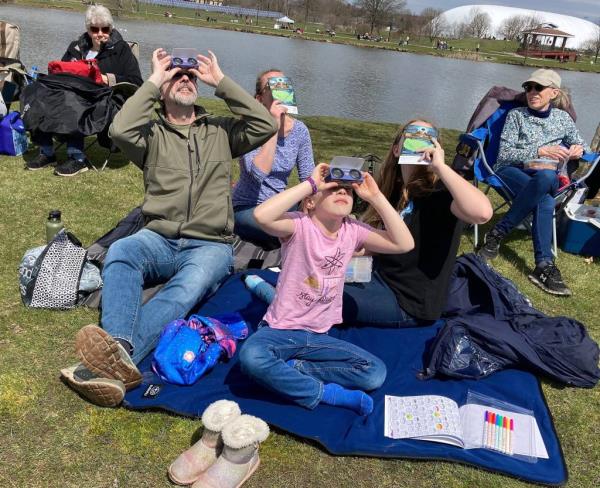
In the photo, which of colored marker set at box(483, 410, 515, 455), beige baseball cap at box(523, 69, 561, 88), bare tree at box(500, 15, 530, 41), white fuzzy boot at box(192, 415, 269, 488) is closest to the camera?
white fuzzy boot at box(192, 415, 269, 488)

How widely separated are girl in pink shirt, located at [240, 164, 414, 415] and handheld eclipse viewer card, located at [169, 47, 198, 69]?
122cm

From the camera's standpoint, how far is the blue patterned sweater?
16.8 ft

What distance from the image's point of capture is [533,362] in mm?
3117

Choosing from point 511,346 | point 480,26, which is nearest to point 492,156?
point 511,346

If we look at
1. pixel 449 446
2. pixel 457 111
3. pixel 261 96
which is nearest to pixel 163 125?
pixel 261 96

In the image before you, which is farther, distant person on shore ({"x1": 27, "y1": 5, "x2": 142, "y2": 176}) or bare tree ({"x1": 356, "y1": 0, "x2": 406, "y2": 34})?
bare tree ({"x1": 356, "y1": 0, "x2": 406, "y2": 34})

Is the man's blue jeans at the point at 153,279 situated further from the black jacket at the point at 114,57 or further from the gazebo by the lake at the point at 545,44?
the gazebo by the lake at the point at 545,44

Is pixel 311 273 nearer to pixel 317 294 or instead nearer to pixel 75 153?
pixel 317 294

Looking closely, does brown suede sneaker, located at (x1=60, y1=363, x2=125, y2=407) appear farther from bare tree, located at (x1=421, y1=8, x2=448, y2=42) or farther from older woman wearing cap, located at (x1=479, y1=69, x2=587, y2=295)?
bare tree, located at (x1=421, y1=8, x2=448, y2=42)

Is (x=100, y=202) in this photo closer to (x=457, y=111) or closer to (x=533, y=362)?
(x=533, y=362)

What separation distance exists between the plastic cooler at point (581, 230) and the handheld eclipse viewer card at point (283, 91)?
2987 millimetres

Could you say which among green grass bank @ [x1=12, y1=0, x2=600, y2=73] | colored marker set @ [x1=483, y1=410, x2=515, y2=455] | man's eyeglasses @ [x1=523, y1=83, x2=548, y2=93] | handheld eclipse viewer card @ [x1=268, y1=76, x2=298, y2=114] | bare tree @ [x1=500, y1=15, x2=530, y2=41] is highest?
bare tree @ [x1=500, y1=15, x2=530, y2=41]

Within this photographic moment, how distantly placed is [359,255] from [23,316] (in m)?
2.08

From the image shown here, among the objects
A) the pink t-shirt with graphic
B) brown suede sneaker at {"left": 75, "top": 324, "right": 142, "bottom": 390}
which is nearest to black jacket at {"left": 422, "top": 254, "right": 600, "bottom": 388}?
the pink t-shirt with graphic
